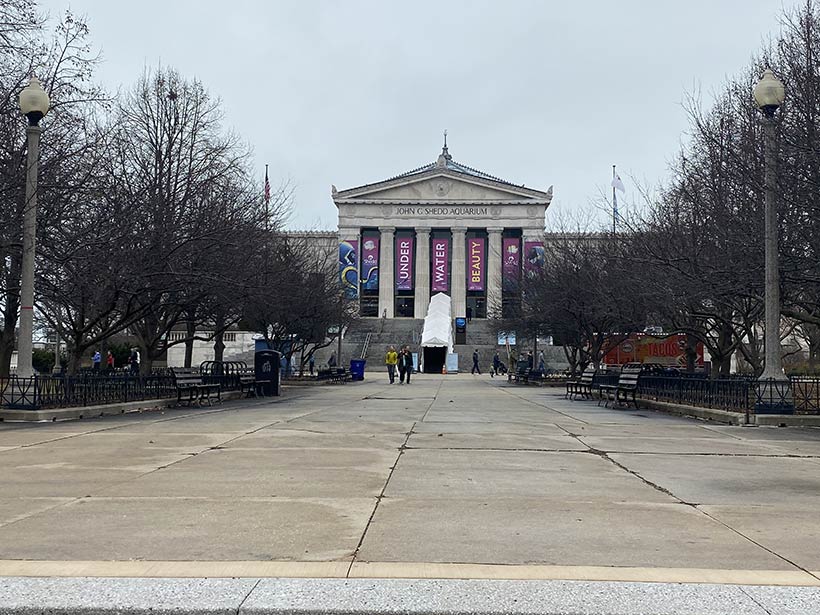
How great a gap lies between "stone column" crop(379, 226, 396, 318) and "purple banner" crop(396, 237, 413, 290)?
129 cm

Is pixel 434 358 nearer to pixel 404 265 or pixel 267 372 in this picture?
pixel 404 265

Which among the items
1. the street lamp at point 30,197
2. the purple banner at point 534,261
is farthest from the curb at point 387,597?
the purple banner at point 534,261

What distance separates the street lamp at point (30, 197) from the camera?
1464 centimetres

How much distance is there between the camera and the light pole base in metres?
16.3

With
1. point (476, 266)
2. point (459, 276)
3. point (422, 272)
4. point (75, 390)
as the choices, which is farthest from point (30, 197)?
point (422, 272)

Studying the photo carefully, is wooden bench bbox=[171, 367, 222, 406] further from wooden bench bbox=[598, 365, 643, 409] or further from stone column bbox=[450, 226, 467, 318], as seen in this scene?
stone column bbox=[450, 226, 467, 318]

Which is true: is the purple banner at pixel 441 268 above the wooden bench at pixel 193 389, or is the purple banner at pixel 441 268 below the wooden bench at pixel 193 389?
above

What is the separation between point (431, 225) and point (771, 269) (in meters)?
79.1

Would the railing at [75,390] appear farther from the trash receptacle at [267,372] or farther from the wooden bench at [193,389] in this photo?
the trash receptacle at [267,372]

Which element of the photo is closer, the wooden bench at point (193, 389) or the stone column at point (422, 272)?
the wooden bench at point (193, 389)

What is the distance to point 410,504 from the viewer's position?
24.5 feet

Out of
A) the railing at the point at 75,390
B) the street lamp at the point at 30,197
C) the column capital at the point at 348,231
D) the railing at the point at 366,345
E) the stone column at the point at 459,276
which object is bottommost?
the railing at the point at 75,390

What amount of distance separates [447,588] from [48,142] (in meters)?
16.0

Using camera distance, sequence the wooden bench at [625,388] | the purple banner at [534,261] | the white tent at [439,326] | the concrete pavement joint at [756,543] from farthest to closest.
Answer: the white tent at [439,326], the purple banner at [534,261], the wooden bench at [625,388], the concrete pavement joint at [756,543]
